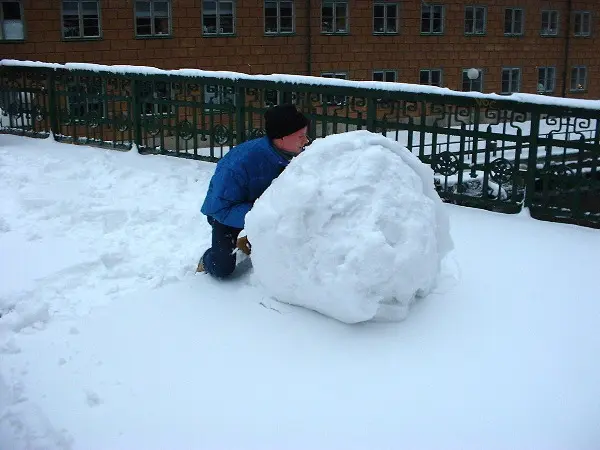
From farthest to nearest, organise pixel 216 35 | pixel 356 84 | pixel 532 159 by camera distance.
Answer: pixel 216 35 → pixel 356 84 → pixel 532 159

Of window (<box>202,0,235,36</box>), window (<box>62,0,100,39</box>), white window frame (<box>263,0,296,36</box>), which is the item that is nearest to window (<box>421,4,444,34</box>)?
white window frame (<box>263,0,296,36</box>)

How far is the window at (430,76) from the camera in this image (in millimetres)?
26000

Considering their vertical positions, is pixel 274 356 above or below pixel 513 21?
below

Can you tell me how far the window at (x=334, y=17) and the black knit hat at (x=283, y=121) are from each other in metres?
19.8

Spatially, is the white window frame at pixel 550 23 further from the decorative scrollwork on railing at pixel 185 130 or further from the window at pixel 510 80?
the decorative scrollwork on railing at pixel 185 130

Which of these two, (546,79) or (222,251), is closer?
(222,251)

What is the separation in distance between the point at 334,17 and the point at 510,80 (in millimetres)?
9509

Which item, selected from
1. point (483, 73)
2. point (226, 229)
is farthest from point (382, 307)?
point (483, 73)

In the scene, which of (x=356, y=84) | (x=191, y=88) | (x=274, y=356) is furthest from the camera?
(x=191, y=88)

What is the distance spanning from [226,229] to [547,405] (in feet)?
7.62

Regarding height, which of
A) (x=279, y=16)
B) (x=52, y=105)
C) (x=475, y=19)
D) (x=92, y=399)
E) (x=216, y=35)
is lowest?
(x=92, y=399)

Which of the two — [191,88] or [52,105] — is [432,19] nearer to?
[52,105]

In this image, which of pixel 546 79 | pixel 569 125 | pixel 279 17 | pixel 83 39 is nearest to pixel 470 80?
pixel 546 79

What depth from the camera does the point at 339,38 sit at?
77.3 feet
